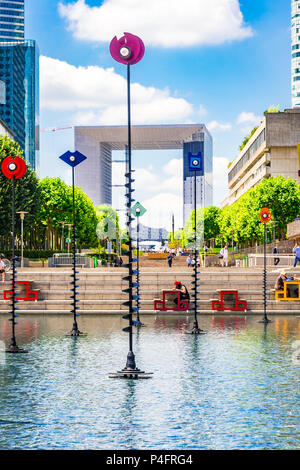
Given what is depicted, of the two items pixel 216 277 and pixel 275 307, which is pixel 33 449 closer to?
pixel 275 307

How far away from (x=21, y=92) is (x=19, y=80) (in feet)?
10.5

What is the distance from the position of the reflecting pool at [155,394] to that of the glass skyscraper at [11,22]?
18281 cm

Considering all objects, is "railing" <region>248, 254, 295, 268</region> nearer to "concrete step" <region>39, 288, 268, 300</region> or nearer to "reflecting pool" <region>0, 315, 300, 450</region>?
"concrete step" <region>39, 288, 268, 300</region>

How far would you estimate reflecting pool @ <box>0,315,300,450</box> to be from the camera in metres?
7.85

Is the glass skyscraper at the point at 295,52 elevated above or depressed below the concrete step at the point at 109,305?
above

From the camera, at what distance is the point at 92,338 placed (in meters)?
18.4

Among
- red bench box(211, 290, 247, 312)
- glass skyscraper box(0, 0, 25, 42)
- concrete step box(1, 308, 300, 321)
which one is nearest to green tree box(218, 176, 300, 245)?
red bench box(211, 290, 247, 312)

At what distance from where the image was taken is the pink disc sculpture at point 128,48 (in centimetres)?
1254

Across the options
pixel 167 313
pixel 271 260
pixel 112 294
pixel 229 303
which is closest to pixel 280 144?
pixel 271 260

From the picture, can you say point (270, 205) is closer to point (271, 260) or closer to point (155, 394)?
point (271, 260)

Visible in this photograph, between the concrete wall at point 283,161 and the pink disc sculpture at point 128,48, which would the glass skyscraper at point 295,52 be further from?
the pink disc sculpture at point 128,48

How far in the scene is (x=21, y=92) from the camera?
178500 mm

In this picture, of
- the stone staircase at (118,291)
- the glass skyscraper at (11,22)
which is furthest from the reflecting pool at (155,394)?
the glass skyscraper at (11,22)

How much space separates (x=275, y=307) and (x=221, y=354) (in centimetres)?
1351
